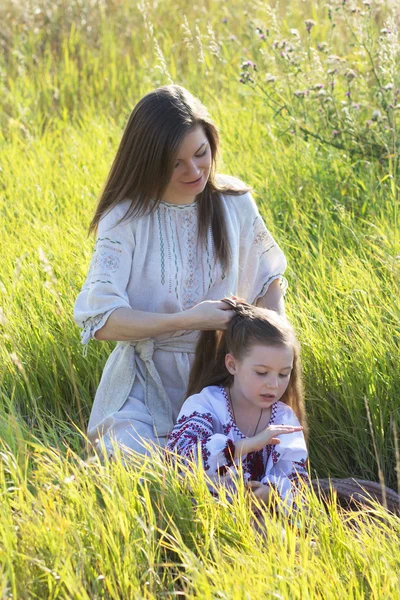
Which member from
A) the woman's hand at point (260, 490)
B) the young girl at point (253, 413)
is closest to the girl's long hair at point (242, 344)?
the young girl at point (253, 413)

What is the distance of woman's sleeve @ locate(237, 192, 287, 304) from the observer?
3.16 m

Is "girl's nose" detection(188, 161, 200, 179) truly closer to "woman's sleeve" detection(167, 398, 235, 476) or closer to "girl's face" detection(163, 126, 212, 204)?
"girl's face" detection(163, 126, 212, 204)

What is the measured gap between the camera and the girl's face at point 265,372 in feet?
8.55

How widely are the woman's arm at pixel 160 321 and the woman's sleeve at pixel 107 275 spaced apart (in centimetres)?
3

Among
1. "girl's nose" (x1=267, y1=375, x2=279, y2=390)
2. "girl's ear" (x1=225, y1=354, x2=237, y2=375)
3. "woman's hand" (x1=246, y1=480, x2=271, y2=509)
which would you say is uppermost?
"girl's ear" (x1=225, y1=354, x2=237, y2=375)

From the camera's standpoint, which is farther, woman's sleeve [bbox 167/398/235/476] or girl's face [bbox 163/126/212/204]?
girl's face [bbox 163/126/212/204]

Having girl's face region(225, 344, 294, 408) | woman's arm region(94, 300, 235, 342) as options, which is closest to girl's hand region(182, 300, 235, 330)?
woman's arm region(94, 300, 235, 342)

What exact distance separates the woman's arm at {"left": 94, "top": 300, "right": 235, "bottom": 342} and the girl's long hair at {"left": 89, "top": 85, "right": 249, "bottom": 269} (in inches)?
13.1

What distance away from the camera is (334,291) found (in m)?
3.36

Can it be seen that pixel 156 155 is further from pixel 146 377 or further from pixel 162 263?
pixel 146 377

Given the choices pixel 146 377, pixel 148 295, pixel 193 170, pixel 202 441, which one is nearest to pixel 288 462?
pixel 202 441

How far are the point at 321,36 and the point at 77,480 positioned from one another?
5.25m

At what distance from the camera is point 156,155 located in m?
2.80

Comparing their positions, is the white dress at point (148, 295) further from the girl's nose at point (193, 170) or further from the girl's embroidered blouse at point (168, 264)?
the girl's nose at point (193, 170)
